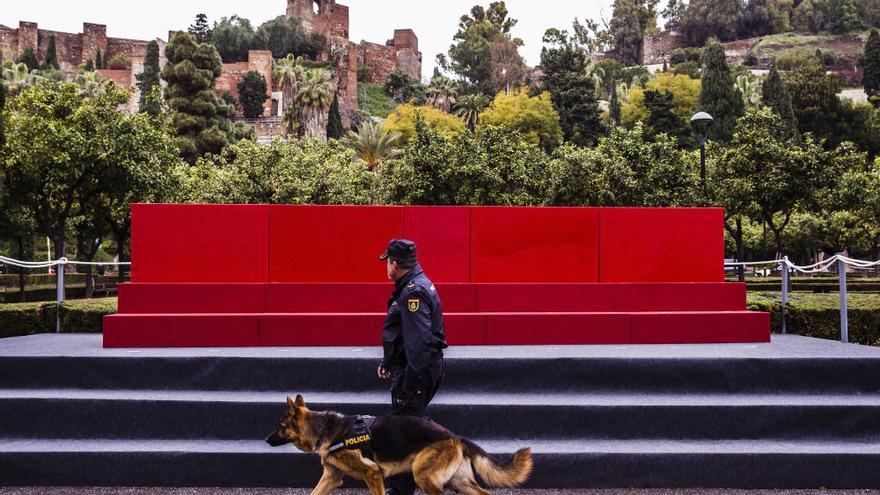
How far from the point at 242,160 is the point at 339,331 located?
23.9 metres

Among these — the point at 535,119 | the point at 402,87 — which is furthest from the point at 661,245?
the point at 402,87

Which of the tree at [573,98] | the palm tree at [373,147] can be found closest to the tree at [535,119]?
the tree at [573,98]

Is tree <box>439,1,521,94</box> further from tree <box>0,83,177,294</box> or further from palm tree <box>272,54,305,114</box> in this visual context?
tree <box>0,83,177,294</box>

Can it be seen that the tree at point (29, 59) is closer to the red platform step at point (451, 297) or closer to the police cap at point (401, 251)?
the red platform step at point (451, 297)

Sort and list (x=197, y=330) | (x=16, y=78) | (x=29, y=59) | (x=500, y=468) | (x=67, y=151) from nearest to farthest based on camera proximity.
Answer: (x=500, y=468) → (x=197, y=330) → (x=67, y=151) → (x=16, y=78) → (x=29, y=59)

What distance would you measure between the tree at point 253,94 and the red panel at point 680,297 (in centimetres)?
8430

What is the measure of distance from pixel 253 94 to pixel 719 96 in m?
53.9

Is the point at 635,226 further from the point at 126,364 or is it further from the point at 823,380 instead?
the point at 126,364

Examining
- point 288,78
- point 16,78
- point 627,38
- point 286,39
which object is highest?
point 627,38

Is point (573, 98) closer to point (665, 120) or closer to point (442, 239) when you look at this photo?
point (665, 120)

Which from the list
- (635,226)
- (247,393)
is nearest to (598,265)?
(635,226)

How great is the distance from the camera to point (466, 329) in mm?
8531

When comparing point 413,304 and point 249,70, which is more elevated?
point 249,70

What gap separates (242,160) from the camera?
30.8 meters
